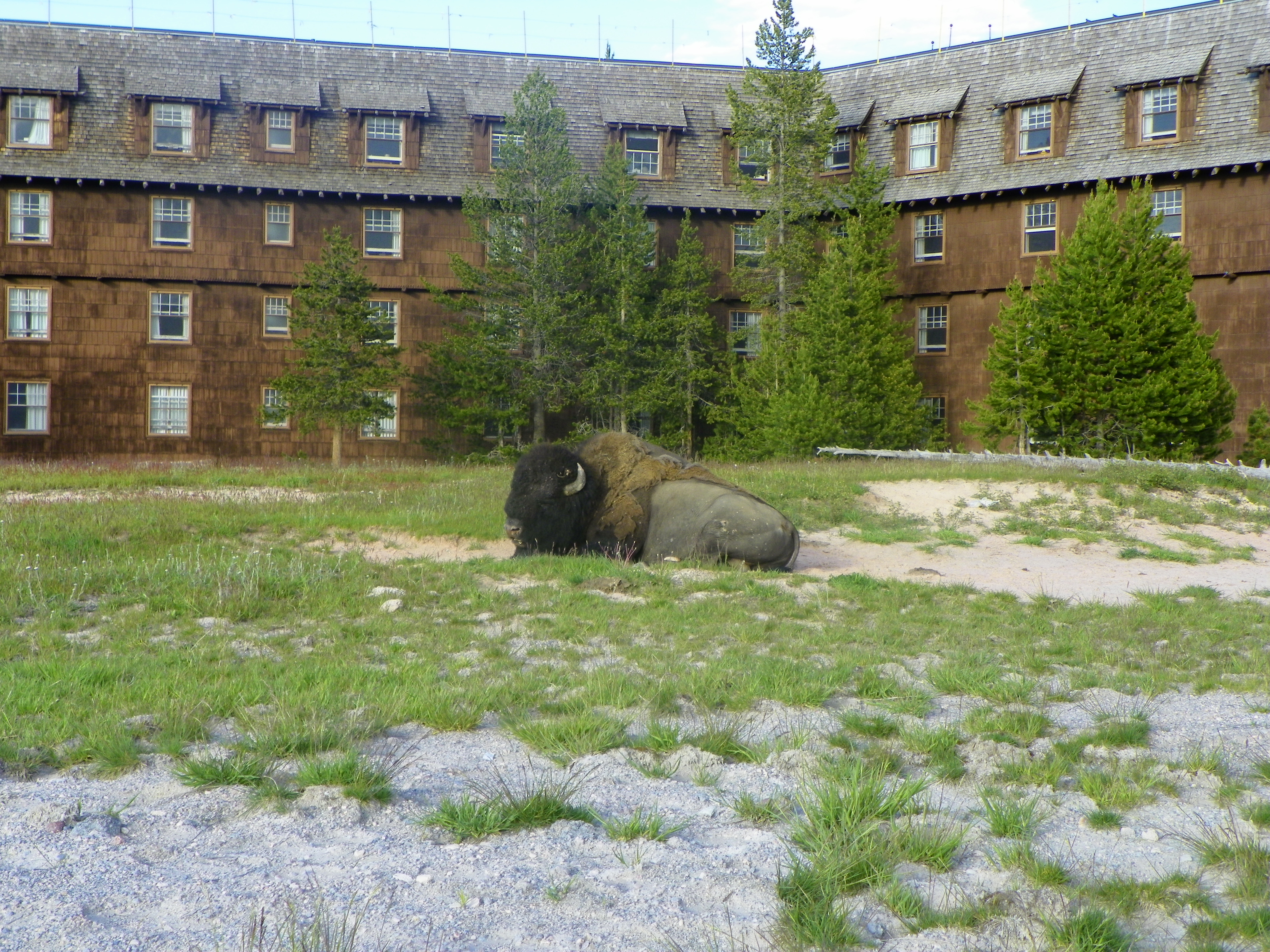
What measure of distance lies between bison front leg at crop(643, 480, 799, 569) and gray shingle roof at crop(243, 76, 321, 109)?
1100 inches

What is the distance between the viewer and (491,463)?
33781 millimetres

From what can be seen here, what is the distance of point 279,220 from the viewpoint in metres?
36.5

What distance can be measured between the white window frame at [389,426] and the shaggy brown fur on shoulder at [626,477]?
21.8 metres

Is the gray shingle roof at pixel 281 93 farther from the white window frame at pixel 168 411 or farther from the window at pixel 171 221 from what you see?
the white window frame at pixel 168 411

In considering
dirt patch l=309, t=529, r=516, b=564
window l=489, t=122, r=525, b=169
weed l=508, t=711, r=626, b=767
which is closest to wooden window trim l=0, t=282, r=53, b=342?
window l=489, t=122, r=525, b=169

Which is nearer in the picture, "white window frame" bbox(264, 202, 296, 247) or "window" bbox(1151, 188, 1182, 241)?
"window" bbox(1151, 188, 1182, 241)

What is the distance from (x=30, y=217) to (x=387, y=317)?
40.9 feet

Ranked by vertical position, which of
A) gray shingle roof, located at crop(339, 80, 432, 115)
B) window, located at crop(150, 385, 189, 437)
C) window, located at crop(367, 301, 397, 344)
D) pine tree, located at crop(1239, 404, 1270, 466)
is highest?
gray shingle roof, located at crop(339, 80, 432, 115)

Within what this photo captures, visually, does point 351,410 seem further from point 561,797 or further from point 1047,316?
point 561,797

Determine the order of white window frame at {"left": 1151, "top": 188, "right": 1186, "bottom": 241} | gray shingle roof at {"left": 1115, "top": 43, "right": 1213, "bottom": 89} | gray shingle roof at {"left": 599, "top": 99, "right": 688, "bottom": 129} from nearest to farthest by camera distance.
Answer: white window frame at {"left": 1151, "top": 188, "right": 1186, "bottom": 241} → gray shingle roof at {"left": 1115, "top": 43, "right": 1213, "bottom": 89} → gray shingle roof at {"left": 599, "top": 99, "right": 688, "bottom": 129}

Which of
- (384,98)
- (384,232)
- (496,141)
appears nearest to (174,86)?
(384,98)

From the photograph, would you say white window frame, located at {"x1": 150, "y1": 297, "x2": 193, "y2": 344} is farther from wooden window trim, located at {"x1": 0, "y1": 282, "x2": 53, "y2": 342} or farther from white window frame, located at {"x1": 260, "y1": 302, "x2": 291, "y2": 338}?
wooden window trim, located at {"x1": 0, "y1": 282, "x2": 53, "y2": 342}

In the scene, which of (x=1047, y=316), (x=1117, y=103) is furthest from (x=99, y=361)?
(x=1117, y=103)

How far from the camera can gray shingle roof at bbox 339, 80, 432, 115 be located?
3691 cm
